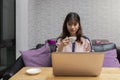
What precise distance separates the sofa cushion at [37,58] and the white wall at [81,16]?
1.25 metres

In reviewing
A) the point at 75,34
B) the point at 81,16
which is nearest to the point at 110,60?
the point at 75,34

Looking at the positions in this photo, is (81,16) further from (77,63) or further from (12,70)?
(77,63)

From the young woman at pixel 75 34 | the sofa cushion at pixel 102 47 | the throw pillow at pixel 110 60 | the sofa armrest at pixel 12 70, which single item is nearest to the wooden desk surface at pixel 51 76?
the sofa armrest at pixel 12 70

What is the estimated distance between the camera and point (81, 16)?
12.5ft

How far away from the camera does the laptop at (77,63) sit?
131cm

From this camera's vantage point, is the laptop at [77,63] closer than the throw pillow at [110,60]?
Yes

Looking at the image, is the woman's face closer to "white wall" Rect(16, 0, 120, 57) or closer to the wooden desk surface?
the wooden desk surface

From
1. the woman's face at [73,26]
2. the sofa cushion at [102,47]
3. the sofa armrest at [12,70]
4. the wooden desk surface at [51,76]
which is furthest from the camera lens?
the sofa cushion at [102,47]

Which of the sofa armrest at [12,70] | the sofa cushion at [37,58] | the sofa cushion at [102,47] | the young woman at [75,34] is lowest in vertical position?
the sofa armrest at [12,70]

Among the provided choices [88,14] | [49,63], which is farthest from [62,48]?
[88,14]

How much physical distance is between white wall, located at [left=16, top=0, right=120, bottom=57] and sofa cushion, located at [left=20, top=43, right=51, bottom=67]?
4.10 feet

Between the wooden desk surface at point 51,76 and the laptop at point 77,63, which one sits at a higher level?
the laptop at point 77,63

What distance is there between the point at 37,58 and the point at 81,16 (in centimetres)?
171

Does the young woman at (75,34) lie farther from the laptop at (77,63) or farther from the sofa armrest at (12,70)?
the laptop at (77,63)
